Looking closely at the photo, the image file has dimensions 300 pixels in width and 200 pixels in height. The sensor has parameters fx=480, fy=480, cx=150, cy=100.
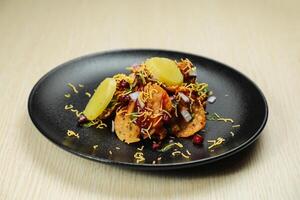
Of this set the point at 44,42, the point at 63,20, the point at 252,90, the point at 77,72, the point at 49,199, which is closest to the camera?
the point at 49,199

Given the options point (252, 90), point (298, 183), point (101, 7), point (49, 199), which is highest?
point (101, 7)

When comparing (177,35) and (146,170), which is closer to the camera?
(146,170)

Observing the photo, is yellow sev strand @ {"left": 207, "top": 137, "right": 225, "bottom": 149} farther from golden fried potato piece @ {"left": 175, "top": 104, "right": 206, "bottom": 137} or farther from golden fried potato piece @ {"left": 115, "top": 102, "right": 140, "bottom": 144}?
golden fried potato piece @ {"left": 115, "top": 102, "right": 140, "bottom": 144}

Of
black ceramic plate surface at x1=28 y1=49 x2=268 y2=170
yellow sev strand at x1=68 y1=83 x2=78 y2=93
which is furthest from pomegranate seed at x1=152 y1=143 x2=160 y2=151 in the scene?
yellow sev strand at x1=68 y1=83 x2=78 y2=93

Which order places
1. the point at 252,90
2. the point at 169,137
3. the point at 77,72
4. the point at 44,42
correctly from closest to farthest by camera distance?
1. the point at 169,137
2. the point at 252,90
3. the point at 77,72
4. the point at 44,42

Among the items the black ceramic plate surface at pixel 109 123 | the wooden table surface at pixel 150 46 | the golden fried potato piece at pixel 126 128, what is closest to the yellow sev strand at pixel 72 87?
the black ceramic plate surface at pixel 109 123

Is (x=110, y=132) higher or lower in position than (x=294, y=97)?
lower

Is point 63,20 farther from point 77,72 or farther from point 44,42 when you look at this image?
point 77,72

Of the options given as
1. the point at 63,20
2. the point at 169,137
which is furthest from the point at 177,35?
the point at 169,137
